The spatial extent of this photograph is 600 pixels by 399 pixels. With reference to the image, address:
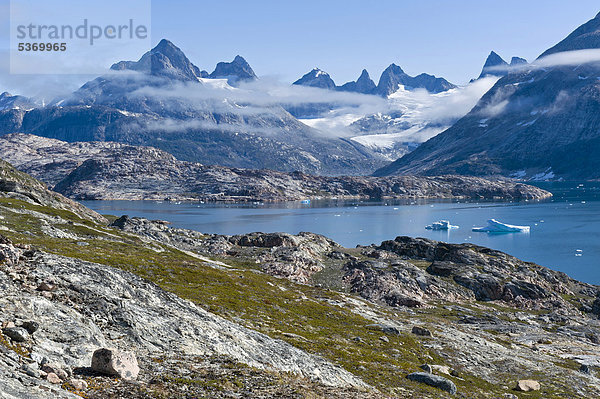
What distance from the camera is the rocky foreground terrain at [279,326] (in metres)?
21.9

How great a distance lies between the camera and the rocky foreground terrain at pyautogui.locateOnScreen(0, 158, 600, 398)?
2189cm

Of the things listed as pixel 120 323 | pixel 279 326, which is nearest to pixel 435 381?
pixel 279 326

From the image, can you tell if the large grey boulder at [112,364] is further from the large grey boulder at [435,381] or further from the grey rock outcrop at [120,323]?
the large grey boulder at [435,381]

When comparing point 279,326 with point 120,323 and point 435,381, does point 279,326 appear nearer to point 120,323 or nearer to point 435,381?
point 435,381

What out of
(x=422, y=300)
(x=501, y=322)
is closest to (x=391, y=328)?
(x=501, y=322)

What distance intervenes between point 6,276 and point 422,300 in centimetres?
7709

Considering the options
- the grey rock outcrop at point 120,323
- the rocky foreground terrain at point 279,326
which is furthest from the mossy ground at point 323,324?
the grey rock outcrop at point 120,323

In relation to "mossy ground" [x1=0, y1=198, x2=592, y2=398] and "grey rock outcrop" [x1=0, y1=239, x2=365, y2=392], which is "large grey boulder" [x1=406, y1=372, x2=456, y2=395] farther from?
"grey rock outcrop" [x1=0, y1=239, x2=365, y2=392]

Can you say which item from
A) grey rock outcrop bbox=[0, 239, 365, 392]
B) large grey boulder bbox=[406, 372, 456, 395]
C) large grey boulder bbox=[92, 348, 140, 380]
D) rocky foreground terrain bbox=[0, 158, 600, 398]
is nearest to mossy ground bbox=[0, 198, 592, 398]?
rocky foreground terrain bbox=[0, 158, 600, 398]

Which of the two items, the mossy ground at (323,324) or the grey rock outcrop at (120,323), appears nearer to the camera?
the grey rock outcrop at (120,323)

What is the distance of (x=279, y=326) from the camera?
44.4m

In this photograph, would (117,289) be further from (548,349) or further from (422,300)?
(422,300)

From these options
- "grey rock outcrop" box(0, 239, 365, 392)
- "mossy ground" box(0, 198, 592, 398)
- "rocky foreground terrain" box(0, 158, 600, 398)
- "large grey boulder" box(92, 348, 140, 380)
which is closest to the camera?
"large grey boulder" box(92, 348, 140, 380)

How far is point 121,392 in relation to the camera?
774 inches
